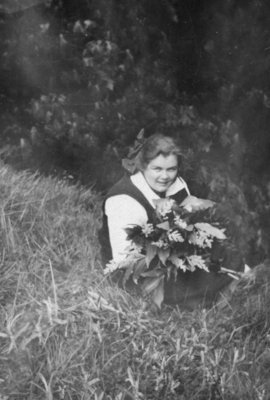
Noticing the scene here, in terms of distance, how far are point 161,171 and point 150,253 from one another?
578 millimetres

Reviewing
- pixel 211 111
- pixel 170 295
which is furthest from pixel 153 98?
pixel 170 295

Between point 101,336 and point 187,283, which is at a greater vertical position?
point 187,283

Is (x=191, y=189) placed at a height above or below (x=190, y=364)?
above

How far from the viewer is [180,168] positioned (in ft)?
14.9

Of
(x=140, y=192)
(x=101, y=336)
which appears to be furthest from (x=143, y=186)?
(x=101, y=336)

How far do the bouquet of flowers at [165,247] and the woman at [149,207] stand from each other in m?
0.07

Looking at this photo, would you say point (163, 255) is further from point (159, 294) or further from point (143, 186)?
point (143, 186)

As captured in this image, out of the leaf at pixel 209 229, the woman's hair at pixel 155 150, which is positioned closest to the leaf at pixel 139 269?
the leaf at pixel 209 229

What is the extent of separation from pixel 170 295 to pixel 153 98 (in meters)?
1.64

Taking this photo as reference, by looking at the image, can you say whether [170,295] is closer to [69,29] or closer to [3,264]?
[3,264]

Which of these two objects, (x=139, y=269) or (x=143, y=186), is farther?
(x=143, y=186)

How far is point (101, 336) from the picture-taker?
3.46 m

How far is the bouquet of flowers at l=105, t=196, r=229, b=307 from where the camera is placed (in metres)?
3.73

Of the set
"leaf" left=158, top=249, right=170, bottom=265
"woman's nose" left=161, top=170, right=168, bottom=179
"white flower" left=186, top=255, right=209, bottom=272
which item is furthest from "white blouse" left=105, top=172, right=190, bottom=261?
"white flower" left=186, top=255, right=209, bottom=272
